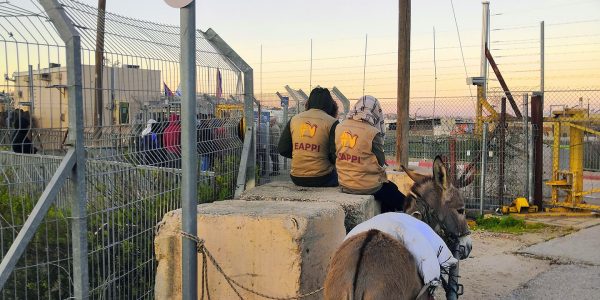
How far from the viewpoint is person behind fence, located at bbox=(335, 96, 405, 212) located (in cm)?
605

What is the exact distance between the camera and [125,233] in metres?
4.71

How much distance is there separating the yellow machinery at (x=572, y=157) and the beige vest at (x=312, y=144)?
728cm

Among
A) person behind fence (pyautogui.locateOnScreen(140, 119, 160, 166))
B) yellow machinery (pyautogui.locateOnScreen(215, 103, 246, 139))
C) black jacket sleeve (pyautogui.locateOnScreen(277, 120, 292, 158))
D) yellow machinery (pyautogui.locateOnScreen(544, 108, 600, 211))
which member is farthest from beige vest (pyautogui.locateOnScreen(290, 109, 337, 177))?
yellow machinery (pyautogui.locateOnScreen(544, 108, 600, 211))

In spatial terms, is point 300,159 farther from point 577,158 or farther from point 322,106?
point 577,158

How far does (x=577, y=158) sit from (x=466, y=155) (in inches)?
87.1

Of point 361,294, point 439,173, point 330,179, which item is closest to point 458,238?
point 439,173

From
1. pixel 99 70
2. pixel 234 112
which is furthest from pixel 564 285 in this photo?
pixel 99 70

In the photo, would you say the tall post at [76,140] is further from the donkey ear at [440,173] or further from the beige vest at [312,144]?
the beige vest at [312,144]

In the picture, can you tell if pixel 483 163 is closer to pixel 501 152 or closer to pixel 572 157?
pixel 501 152

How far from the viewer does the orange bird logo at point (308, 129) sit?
667cm

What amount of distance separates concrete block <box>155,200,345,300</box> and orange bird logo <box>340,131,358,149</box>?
1503 millimetres

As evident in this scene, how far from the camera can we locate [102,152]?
442cm

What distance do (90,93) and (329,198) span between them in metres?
2.52

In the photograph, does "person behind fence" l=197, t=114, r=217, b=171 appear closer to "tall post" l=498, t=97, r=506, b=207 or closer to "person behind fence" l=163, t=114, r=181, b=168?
"person behind fence" l=163, t=114, r=181, b=168
